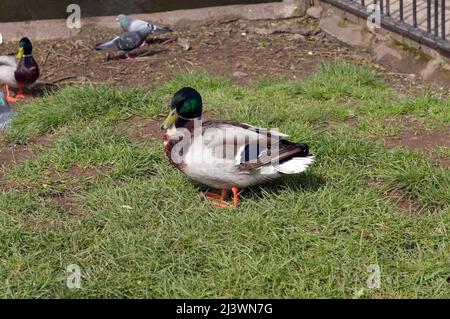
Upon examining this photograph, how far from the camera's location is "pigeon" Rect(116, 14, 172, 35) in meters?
8.41

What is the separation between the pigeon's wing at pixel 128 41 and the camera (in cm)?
803

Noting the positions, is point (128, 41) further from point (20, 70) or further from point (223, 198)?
point (223, 198)

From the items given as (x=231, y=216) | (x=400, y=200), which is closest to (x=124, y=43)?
(x=231, y=216)

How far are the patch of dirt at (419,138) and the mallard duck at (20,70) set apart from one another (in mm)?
3642

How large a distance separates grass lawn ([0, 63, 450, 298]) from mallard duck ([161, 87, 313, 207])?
220 mm

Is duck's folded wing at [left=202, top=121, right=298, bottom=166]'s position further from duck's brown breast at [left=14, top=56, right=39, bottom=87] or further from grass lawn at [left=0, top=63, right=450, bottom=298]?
duck's brown breast at [left=14, top=56, right=39, bottom=87]

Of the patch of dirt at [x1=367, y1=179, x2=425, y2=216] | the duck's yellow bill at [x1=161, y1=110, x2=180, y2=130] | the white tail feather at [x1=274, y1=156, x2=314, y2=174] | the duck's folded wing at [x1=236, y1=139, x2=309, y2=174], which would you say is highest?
the duck's yellow bill at [x1=161, y1=110, x2=180, y2=130]

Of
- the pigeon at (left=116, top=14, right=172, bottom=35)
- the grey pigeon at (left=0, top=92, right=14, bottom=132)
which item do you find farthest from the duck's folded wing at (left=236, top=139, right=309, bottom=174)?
the pigeon at (left=116, top=14, right=172, bottom=35)

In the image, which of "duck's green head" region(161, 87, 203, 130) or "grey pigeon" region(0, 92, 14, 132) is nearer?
"duck's green head" region(161, 87, 203, 130)

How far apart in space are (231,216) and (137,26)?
181 inches

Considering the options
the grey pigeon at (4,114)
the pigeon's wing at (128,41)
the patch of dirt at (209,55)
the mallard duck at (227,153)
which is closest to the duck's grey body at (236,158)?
the mallard duck at (227,153)

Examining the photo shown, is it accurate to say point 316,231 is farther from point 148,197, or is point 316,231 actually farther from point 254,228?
point 148,197

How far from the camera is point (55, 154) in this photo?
5.51 m
